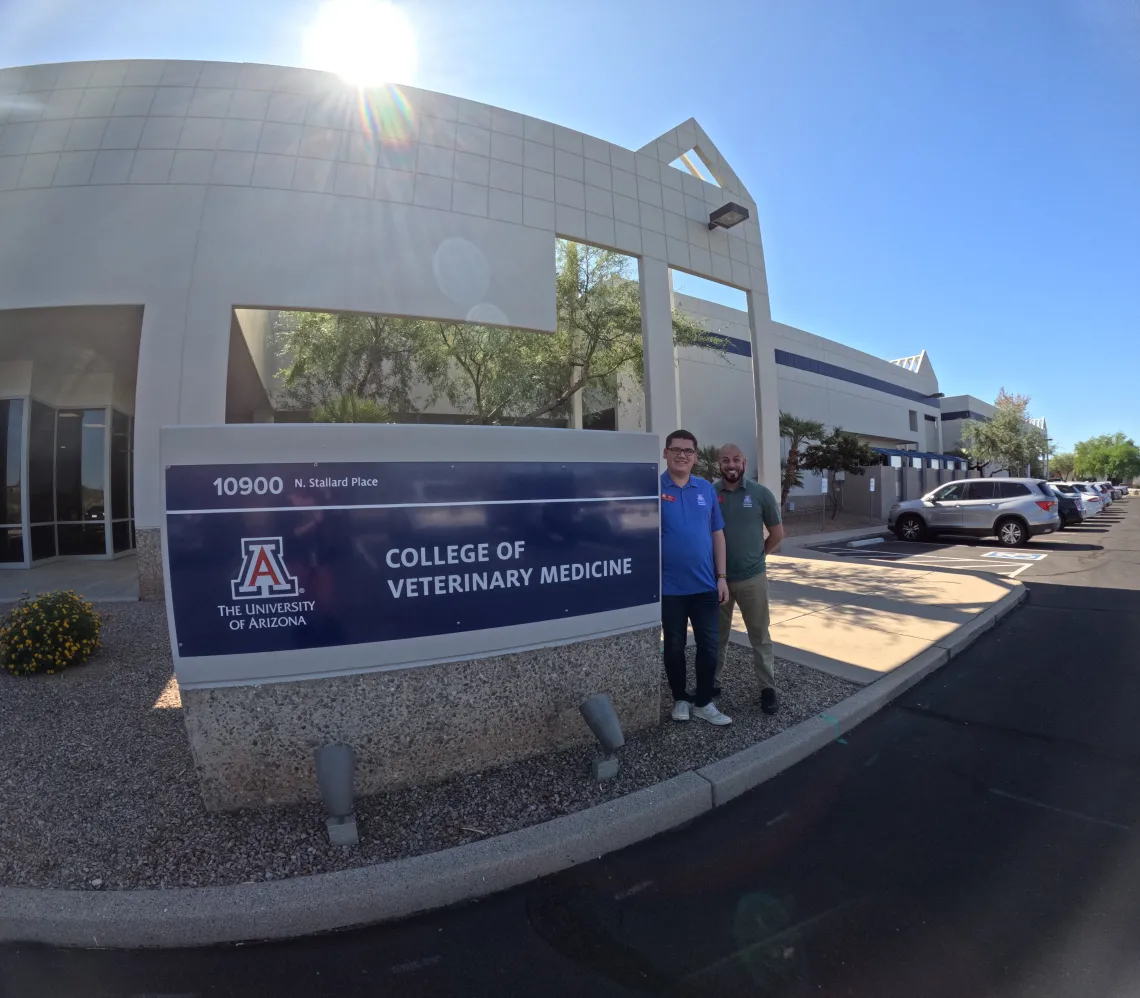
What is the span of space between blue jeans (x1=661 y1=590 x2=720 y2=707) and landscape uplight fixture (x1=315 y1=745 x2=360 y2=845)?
2016mm

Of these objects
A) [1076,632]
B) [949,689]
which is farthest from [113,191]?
[1076,632]

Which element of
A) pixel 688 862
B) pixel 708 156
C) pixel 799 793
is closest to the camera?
pixel 688 862

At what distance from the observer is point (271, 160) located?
9.09m

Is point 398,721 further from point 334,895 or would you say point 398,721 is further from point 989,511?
point 989,511

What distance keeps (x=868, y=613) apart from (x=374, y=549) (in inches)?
237

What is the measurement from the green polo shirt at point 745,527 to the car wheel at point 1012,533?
13.7 metres

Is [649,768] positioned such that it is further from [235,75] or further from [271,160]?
[235,75]

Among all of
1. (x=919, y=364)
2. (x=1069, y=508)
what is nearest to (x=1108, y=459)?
(x=919, y=364)

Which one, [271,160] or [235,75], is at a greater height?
[235,75]

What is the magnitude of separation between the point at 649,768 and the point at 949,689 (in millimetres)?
2888

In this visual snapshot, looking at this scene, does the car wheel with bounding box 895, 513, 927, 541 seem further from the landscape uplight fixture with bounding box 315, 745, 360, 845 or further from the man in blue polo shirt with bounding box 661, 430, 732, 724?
the landscape uplight fixture with bounding box 315, 745, 360, 845

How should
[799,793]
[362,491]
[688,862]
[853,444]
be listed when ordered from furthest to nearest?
[853,444]
[799,793]
[362,491]
[688,862]

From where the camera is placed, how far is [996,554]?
12.8m

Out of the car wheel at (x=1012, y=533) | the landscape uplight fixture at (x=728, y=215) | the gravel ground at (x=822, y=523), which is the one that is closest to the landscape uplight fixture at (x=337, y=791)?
the landscape uplight fixture at (x=728, y=215)
